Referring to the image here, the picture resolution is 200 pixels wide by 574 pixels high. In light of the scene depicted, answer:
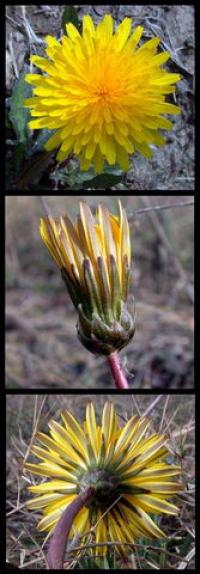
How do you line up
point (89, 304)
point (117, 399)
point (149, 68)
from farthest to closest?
point (117, 399) < point (149, 68) < point (89, 304)

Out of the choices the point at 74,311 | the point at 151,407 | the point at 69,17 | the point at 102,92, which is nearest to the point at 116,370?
the point at 151,407

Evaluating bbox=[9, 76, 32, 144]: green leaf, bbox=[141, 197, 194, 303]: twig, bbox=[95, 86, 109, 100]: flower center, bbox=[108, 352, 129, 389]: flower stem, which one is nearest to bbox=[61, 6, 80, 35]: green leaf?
bbox=[9, 76, 32, 144]: green leaf

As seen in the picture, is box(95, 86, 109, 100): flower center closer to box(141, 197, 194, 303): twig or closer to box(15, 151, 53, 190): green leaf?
box(15, 151, 53, 190): green leaf

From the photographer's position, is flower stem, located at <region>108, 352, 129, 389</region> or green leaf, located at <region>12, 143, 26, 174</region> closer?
flower stem, located at <region>108, 352, 129, 389</region>

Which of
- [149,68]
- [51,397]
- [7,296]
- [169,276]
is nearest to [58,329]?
[7,296]

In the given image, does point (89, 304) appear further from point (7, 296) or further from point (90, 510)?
point (7, 296)

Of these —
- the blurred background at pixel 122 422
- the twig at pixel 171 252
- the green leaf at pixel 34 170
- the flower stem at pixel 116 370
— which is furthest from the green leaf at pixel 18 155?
the twig at pixel 171 252

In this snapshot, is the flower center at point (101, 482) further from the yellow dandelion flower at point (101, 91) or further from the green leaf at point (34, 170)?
the green leaf at point (34, 170)

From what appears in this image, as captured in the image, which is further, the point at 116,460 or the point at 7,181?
the point at 7,181
